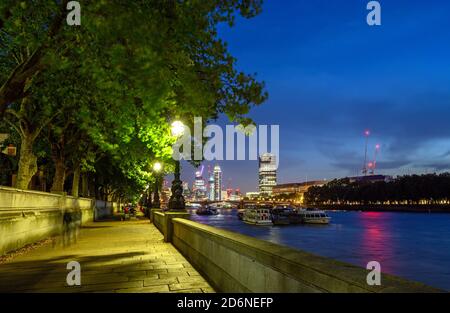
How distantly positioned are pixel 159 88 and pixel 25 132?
51.2ft

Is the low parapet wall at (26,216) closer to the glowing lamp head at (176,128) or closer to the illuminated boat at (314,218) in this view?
the glowing lamp head at (176,128)

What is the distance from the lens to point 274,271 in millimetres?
4703

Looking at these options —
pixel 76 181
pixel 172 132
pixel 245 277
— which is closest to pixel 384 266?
pixel 76 181

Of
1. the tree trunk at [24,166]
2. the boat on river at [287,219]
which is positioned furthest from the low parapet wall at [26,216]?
the boat on river at [287,219]

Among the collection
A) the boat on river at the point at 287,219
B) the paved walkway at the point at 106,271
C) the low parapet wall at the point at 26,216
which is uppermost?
the low parapet wall at the point at 26,216

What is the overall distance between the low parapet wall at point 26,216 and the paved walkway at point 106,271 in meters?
0.93

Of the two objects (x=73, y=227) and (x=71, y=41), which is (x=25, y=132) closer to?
(x=73, y=227)

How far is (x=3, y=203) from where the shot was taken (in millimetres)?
13164

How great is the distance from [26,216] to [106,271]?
797 cm

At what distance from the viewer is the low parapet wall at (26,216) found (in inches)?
531

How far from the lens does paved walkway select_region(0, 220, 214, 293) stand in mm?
8188

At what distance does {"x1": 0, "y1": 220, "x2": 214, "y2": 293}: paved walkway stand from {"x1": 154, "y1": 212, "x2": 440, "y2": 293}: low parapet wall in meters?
0.88

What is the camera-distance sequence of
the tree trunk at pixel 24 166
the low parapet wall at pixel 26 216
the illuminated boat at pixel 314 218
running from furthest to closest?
the illuminated boat at pixel 314 218 < the tree trunk at pixel 24 166 < the low parapet wall at pixel 26 216

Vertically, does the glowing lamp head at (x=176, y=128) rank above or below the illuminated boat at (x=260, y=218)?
above
